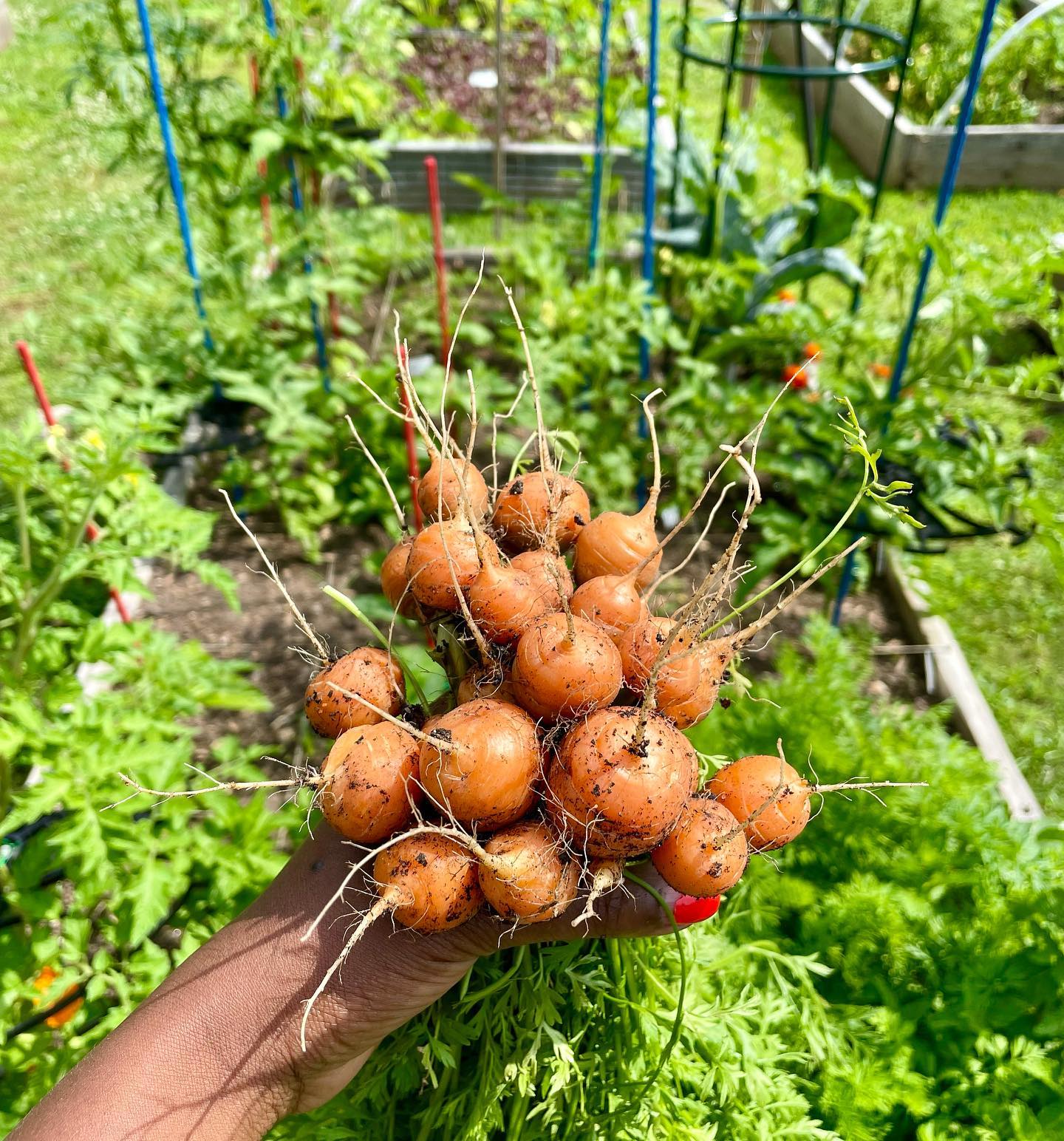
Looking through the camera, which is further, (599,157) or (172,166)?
(599,157)

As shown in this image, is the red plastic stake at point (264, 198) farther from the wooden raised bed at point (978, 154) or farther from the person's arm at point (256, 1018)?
the wooden raised bed at point (978, 154)

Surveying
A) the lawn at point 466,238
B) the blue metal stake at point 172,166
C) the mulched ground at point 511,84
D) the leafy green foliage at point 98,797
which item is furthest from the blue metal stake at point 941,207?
the mulched ground at point 511,84

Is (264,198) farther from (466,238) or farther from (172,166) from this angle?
(466,238)

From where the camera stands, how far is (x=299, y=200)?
3713mm

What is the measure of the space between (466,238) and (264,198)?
1959 mm

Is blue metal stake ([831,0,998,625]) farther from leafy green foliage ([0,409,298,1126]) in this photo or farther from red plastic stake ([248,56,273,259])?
red plastic stake ([248,56,273,259])

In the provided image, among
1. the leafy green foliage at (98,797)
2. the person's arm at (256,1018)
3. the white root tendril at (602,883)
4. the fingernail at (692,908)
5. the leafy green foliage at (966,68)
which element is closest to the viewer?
the white root tendril at (602,883)

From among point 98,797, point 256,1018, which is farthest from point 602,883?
point 98,797

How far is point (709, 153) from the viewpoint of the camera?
14.0 feet

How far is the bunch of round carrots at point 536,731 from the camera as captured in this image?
43.9 inches

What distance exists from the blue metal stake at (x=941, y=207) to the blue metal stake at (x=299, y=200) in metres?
2.25

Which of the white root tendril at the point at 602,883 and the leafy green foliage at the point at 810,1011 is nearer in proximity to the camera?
the white root tendril at the point at 602,883

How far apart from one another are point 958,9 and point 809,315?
19.9ft

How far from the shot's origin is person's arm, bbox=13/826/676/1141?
122 cm
